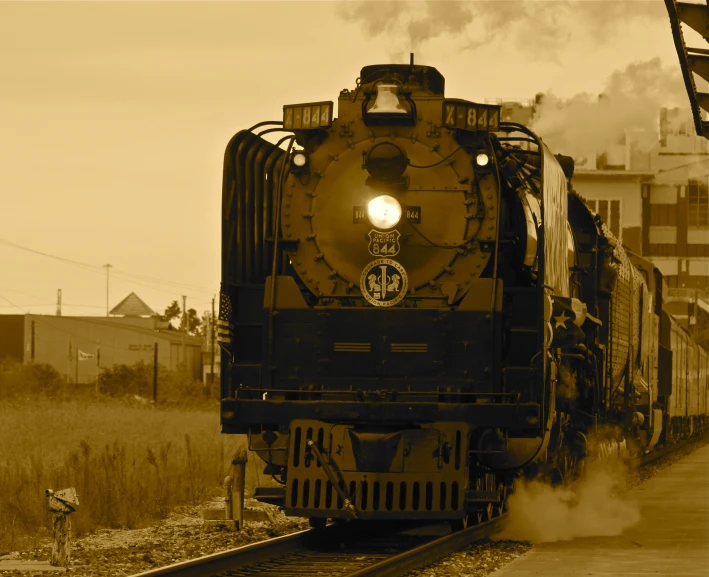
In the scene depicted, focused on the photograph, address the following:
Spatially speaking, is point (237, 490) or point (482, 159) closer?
point (482, 159)

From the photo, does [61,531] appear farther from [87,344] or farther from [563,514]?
[87,344]

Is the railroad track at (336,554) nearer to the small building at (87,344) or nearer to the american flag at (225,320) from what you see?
the american flag at (225,320)

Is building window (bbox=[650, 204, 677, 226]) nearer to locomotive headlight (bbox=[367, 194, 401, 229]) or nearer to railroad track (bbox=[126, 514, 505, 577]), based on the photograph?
railroad track (bbox=[126, 514, 505, 577])

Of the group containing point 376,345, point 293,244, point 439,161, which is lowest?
point 376,345

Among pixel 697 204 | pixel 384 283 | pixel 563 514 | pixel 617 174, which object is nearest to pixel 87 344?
pixel 617 174

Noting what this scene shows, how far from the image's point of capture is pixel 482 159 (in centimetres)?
1219

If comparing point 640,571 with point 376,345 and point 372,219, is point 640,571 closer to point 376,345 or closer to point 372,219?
point 376,345

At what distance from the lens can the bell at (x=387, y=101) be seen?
12328 millimetres

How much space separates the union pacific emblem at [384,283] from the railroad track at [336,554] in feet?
7.41

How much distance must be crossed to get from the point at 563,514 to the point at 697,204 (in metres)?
80.2

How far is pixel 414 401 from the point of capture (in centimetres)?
1198

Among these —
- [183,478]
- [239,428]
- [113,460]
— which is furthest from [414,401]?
[183,478]

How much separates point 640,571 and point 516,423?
1.71 meters

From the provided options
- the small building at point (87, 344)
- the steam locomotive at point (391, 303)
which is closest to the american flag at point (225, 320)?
the steam locomotive at point (391, 303)
